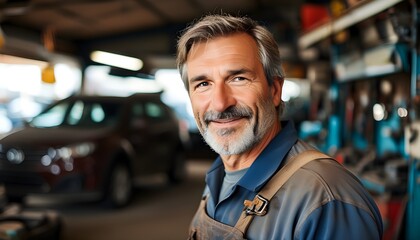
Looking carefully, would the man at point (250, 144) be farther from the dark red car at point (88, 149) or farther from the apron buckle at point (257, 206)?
the dark red car at point (88, 149)

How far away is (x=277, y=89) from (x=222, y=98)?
0.27 m

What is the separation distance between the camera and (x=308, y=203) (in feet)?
3.85

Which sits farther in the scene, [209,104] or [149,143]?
[149,143]

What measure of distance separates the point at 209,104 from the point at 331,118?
13.0 feet

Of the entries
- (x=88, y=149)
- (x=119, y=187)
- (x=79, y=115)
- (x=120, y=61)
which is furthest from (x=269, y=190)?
(x=120, y=61)

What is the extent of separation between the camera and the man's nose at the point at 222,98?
1429 millimetres

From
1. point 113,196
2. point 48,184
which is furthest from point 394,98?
point 48,184

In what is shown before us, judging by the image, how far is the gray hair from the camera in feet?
4.78

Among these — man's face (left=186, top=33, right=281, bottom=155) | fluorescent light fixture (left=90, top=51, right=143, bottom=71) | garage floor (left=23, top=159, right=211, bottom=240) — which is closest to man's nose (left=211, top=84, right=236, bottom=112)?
man's face (left=186, top=33, right=281, bottom=155)

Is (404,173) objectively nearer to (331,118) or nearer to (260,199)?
(331,118)

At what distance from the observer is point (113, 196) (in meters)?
5.62

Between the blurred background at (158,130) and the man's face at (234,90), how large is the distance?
24cm

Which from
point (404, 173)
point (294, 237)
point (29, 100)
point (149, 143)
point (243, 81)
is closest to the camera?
point (294, 237)

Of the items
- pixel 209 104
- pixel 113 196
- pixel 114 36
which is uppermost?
pixel 114 36
